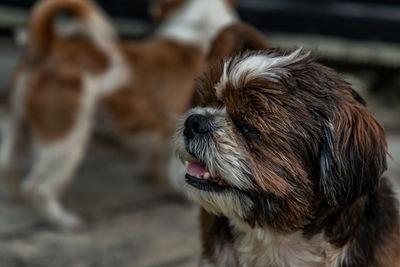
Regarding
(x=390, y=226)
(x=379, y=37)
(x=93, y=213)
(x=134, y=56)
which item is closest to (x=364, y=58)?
(x=379, y=37)

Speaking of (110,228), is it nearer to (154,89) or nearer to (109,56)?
(154,89)

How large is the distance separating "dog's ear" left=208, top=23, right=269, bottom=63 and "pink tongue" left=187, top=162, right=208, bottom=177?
1.07 m

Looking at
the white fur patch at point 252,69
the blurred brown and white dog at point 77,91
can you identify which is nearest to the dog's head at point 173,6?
the blurred brown and white dog at point 77,91

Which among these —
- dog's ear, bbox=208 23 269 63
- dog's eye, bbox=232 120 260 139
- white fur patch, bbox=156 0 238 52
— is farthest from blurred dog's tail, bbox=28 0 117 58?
dog's eye, bbox=232 120 260 139

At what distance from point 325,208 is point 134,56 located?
3.35 m

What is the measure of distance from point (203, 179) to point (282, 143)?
0.38m

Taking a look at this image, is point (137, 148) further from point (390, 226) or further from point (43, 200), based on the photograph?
point (390, 226)

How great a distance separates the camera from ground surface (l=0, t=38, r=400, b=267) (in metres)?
4.80

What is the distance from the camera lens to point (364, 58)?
824 cm

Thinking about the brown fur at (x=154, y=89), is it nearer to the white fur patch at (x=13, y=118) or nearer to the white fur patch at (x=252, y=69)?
the white fur patch at (x=13, y=118)

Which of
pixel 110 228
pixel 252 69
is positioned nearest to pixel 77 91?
pixel 110 228

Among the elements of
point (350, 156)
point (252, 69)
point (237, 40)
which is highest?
point (237, 40)

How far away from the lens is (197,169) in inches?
114

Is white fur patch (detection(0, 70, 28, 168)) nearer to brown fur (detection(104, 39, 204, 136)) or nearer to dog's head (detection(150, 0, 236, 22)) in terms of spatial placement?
brown fur (detection(104, 39, 204, 136))
